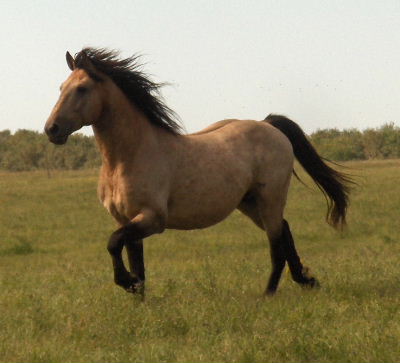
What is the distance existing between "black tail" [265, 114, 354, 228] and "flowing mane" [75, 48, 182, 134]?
6.38ft

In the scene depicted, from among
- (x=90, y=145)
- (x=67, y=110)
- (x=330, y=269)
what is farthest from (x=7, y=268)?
(x=90, y=145)

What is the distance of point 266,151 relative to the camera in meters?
7.67

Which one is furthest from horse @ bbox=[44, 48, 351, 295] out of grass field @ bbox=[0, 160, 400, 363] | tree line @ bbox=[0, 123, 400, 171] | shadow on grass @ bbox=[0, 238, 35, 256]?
tree line @ bbox=[0, 123, 400, 171]

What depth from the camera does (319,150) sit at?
7006 cm

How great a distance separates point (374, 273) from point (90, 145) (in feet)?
280

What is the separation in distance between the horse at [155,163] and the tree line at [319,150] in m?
60.1

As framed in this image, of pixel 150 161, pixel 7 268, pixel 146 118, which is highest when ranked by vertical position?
pixel 146 118

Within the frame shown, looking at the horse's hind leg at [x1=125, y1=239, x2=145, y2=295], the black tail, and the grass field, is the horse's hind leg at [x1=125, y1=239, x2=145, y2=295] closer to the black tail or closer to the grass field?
the grass field

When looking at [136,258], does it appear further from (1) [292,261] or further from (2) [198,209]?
(1) [292,261]

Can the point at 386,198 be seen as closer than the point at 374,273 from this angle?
No

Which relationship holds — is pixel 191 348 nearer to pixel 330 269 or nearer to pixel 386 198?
pixel 330 269

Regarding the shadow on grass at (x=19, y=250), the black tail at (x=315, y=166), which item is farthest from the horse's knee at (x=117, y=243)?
the shadow on grass at (x=19, y=250)

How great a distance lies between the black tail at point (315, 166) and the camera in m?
8.47

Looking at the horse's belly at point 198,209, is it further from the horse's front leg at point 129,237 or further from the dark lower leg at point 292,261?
the dark lower leg at point 292,261
